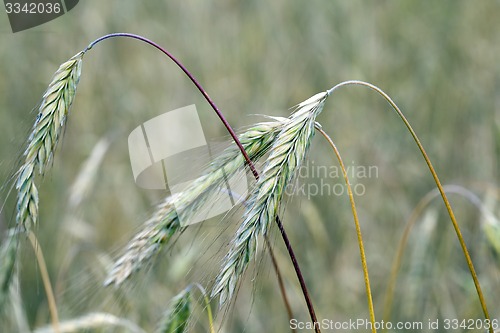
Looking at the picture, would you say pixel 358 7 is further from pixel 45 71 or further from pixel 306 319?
pixel 306 319

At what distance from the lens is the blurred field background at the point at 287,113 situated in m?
2.06

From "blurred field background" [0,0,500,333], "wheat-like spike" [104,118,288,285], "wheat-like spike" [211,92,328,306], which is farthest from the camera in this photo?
"blurred field background" [0,0,500,333]

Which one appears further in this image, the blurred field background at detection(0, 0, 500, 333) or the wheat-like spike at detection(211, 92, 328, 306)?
the blurred field background at detection(0, 0, 500, 333)

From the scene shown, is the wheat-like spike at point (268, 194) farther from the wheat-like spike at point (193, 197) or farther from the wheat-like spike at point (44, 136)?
the wheat-like spike at point (44, 136)

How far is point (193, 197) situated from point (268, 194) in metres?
0.20

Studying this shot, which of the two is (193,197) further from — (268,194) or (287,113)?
(287,113)

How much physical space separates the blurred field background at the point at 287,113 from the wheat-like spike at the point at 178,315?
553 millimetres

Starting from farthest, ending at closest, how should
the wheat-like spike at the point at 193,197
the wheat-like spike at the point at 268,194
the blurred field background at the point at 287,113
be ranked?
the blurred field background at the point at 287,113
the wheat-like spike at the point at 193,197
the wheat-like spike at the point at 268,194

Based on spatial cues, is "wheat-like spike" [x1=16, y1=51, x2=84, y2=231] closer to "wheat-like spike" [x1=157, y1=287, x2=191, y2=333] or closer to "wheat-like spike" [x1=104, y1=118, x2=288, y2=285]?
"wheat-like spike" [x1=104, y1=118, x2=288, y2=285]

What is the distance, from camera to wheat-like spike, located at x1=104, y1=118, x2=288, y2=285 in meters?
0.99

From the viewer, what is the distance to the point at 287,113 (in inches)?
109

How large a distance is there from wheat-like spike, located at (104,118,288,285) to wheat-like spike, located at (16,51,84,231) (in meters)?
0.19

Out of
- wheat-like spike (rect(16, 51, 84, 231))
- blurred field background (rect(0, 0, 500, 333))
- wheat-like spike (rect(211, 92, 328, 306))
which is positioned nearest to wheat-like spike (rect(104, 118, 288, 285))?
wheat-like spike (rect(211, 92, 328, 306))

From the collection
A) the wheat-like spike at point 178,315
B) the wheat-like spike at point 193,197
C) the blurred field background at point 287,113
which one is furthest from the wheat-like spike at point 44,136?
the blurred field background at point 287,113
